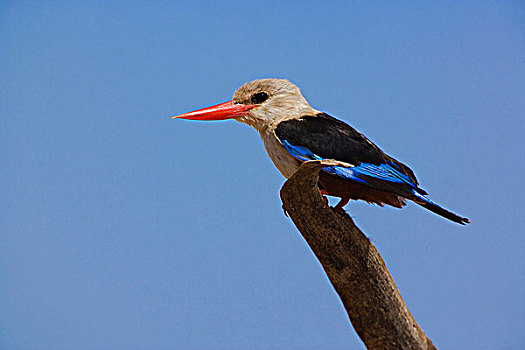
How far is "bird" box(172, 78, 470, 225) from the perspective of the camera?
1.93 m

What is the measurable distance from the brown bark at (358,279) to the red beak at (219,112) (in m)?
0.62

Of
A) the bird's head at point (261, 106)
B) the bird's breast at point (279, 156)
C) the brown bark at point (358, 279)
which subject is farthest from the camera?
the bird's head at point (261, 106)

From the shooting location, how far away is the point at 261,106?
220 cm

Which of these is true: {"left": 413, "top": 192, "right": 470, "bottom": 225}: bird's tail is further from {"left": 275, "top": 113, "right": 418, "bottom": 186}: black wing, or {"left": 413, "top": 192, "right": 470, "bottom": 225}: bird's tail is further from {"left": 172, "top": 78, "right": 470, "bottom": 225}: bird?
{"left": 275, "top": 113, "right": 418, "bottom": 186}: black wing

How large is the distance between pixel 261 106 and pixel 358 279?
2.89 feet

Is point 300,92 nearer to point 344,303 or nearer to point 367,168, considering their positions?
point 367,168

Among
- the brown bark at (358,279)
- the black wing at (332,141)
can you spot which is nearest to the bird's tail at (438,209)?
the black wing at (332,141)

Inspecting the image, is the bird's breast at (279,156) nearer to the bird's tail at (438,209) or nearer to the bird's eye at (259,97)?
the bird's eye at (259,97)

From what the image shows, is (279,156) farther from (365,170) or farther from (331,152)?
(365,170)

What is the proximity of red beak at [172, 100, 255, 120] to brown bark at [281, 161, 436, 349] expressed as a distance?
24.5 inches

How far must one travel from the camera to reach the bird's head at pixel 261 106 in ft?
7.13

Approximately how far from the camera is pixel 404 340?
1.81 meters

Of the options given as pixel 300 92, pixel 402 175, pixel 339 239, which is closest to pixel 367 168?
pixel 402 175

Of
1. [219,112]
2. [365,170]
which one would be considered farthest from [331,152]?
[219,112]
